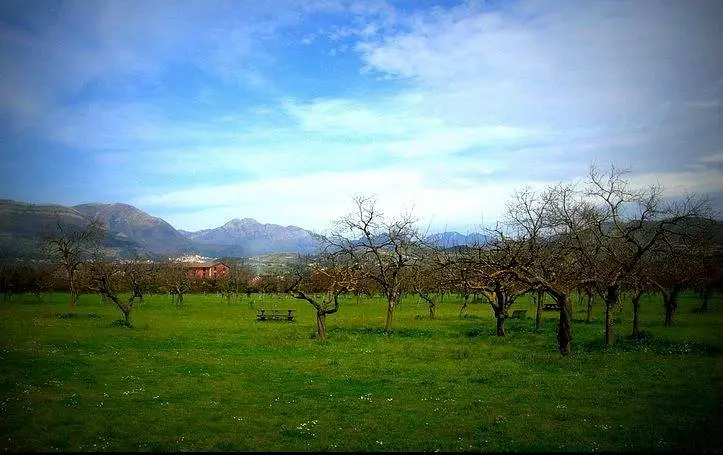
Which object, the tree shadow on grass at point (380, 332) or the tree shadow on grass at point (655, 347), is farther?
the tree shadow on grass at point (380, 332)

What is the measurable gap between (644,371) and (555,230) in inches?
636

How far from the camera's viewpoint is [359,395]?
19188mm

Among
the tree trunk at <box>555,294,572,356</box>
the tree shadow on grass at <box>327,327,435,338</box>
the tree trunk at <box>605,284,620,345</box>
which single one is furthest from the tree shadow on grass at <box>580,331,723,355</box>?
the tree shadow on grass at <box>327,327,435,338</box>

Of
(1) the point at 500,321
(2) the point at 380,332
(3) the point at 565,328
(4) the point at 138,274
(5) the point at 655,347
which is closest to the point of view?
(3) the point at 565,328

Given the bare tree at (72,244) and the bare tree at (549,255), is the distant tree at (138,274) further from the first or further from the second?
the bare tree at (549,255)

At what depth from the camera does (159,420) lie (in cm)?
1562

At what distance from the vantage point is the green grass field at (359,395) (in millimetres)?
13586

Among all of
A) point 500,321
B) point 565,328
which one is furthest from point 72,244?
point 565,328

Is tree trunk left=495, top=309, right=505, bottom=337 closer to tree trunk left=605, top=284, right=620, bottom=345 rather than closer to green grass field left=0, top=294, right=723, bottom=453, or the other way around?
green grass field left=0, top=294, right=723, bottom=453

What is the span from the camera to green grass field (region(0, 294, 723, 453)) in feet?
44.6

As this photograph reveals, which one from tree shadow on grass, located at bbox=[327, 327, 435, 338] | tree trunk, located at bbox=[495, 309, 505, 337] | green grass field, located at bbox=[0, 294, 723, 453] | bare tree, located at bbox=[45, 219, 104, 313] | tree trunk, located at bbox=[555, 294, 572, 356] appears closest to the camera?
green grass field, located at bbox=[0, 294, 723, 453]

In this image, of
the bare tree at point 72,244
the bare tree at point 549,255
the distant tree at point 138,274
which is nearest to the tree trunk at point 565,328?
the bare tree at point 549,255

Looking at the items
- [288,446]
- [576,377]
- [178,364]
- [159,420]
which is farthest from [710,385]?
[178,364]

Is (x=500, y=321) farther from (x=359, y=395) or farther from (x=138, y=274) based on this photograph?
(x=138, y=274)
